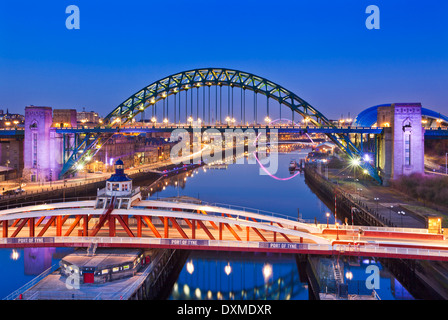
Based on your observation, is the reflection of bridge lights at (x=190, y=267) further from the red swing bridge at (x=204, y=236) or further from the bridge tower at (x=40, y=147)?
the bridge tower at (x=40, y=147)

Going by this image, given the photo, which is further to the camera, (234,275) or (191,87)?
(191,87)

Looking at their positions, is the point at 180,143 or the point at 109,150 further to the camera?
the point at 180,143

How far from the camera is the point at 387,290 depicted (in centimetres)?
1900

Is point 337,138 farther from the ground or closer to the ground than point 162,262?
farther from the ground

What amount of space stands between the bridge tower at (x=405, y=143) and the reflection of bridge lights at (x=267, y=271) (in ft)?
91.6

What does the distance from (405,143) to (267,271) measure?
100 feet

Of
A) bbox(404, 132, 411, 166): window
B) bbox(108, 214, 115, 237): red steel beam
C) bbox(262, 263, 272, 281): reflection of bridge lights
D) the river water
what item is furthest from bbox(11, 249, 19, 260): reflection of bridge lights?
bbox(404, 132, 411, 166): window

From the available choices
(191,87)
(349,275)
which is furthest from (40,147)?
(349,275)

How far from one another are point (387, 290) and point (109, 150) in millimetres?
56533

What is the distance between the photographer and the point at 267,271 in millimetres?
21688

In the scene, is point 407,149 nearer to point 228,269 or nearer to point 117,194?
point 228,269
